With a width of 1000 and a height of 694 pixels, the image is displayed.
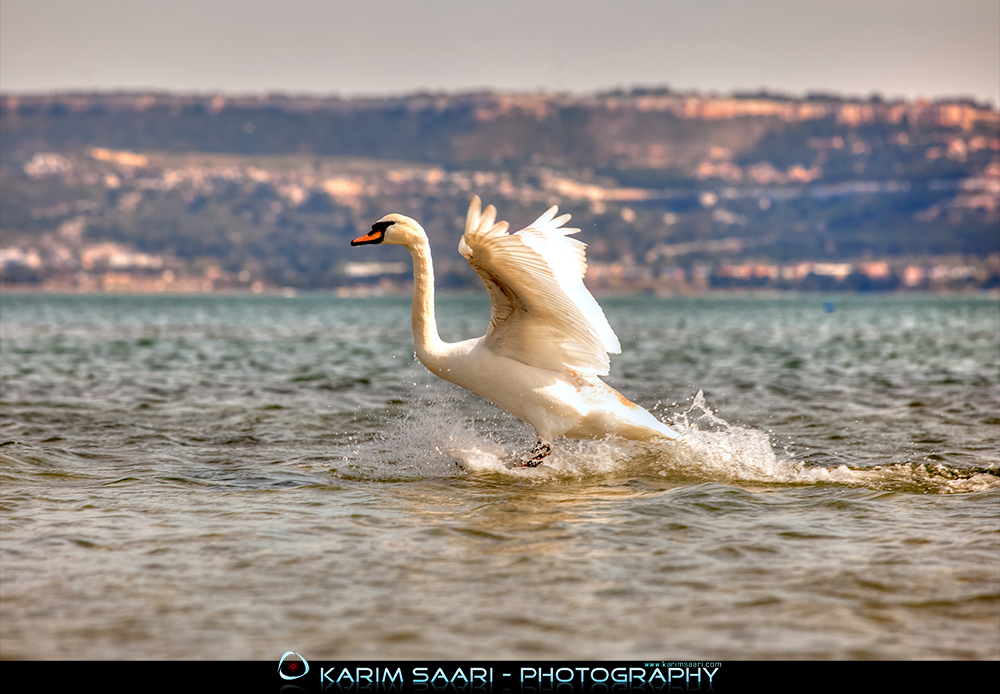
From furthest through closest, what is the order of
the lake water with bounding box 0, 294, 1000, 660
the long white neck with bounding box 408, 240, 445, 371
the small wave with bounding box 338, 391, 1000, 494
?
the small wave with bounding box 338, 391, 1000, 494
the long white neck with bounding box 408, 240, 445, 371
the lake water with bounding box 0, 294, 1000, 660

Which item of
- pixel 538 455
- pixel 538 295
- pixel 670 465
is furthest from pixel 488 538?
pixel 670 465

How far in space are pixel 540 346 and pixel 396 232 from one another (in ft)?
5.76

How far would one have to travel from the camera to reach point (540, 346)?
33.6 feet

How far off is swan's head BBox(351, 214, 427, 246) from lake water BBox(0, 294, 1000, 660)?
7.87 ft

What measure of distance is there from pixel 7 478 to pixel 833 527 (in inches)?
309

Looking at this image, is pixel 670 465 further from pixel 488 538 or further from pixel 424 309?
pixel 488 538

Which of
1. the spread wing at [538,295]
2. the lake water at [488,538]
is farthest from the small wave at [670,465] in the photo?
the spread wing at [538,295]

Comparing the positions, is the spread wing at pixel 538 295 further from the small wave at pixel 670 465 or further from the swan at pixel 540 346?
the small wave at pixel 670 465

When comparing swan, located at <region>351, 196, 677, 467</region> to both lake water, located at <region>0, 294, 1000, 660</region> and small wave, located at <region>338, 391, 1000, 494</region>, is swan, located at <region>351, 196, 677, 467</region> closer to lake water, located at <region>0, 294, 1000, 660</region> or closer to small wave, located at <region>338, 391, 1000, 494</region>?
small wave, located at <region>338, 391, 1000, 494</region>

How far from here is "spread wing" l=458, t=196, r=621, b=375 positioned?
910 cm

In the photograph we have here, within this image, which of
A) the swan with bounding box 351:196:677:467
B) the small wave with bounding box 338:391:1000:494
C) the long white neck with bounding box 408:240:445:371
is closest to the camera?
the swan with bounding box 351:196:677:467

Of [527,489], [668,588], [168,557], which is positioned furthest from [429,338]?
[668,588]

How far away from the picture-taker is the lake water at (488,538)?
19.0 feet

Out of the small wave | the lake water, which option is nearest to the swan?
the small wave
